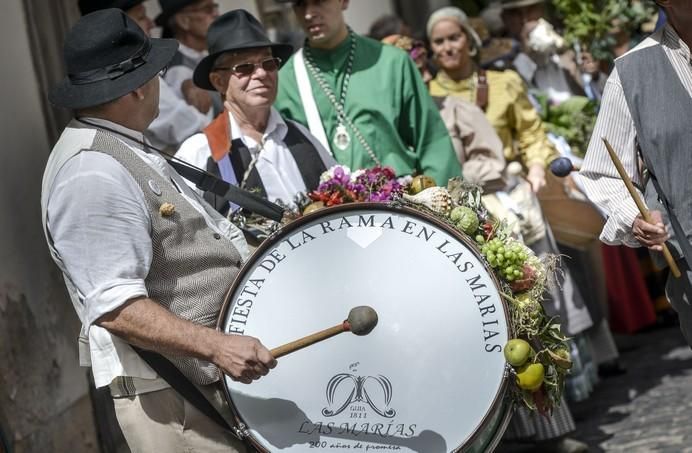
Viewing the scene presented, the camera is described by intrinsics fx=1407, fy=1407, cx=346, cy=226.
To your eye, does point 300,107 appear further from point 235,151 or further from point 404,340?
point 404,340

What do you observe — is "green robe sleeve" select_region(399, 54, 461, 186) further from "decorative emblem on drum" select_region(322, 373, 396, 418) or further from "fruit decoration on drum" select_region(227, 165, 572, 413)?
"decorative emblem on drum" select_region(322, 373, 396, 418)

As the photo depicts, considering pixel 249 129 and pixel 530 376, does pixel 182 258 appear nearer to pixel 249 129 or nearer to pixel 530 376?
pixel 530 376

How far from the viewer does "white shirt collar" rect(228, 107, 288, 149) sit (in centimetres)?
543

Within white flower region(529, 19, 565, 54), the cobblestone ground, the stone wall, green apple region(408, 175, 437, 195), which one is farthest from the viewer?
white flower region(529, 19, 565, 54)

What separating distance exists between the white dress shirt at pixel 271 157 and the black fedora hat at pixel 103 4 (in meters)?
1.31

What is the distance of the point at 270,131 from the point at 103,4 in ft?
4.86

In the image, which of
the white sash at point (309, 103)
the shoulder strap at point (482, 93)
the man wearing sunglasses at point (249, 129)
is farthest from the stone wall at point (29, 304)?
the shoulder strap at point (482, 93)

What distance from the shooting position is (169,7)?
6969mm

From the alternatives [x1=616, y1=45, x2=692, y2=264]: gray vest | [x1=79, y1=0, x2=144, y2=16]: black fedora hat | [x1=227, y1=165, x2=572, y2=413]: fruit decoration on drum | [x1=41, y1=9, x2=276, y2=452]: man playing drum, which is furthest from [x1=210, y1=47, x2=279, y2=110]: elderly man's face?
[x1=616, y1=45, x2=692, y2=264]: gray vest

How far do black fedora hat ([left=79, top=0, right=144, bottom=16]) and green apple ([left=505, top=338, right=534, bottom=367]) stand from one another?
10.1 ft

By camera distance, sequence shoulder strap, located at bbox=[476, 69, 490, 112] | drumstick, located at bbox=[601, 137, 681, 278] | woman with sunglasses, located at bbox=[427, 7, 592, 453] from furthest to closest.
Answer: shoulder strap, located at bbox=[476, 69, 490, 112]
woman with sunglasses, located at bbox=[427, 7, 592, 453]
drumstick, located at bbox=[601, 137, 681, 278]

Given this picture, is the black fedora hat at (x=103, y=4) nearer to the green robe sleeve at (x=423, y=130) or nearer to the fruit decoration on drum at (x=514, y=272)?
the green robe sleeve at (x=423, y=130)

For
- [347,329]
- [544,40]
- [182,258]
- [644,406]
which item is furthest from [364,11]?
[347,329]

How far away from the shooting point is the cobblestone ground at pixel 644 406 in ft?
22.7
